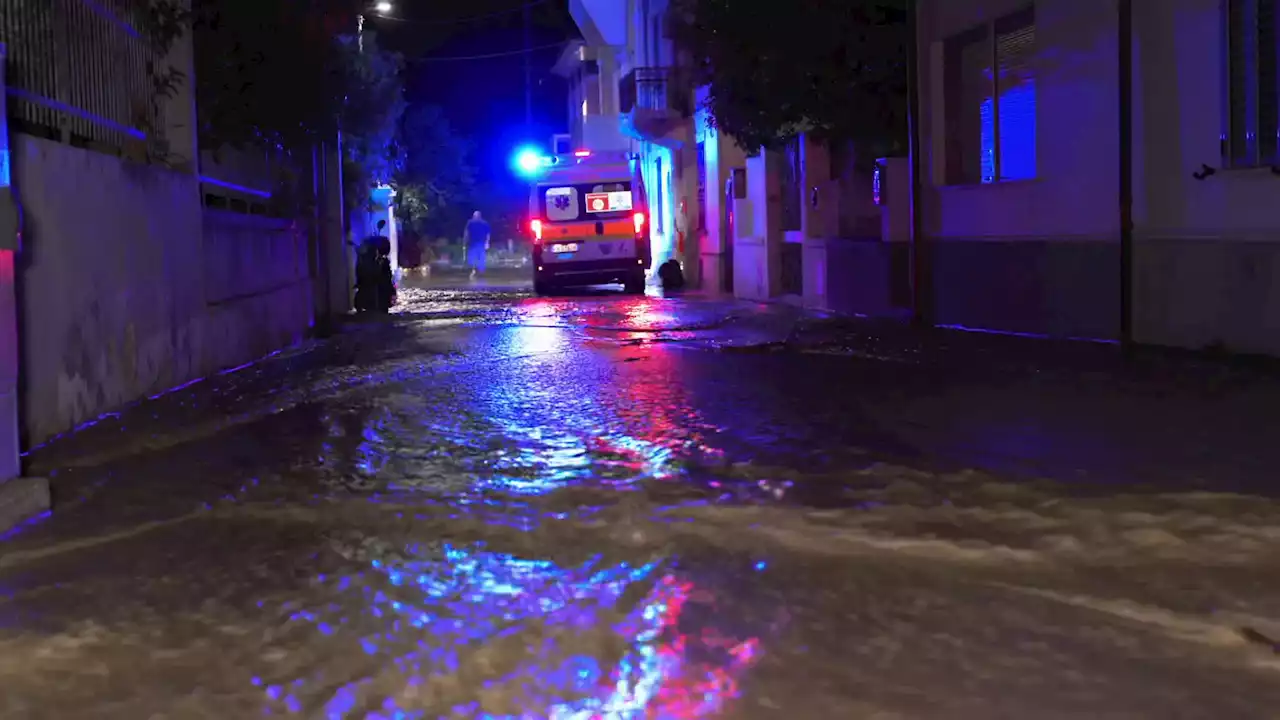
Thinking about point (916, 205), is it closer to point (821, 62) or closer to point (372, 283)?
point (821, 62)

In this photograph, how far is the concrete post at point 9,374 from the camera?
17.3 ft

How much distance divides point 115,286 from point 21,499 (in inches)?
132

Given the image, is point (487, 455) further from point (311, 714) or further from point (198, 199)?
point (198, 199)

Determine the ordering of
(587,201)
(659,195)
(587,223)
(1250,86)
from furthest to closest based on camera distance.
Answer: (659,195)
(587,201)
(587,223)
(1250,86)

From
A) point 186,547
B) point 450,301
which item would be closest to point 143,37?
point 186,547

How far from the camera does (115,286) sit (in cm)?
835

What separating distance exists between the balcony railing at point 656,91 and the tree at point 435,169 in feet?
77.4

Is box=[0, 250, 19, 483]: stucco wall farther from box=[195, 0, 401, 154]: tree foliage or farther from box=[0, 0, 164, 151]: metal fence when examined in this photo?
box=[195, 0, 401, 154]: tree foliage

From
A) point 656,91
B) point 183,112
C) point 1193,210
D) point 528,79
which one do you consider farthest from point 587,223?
point 528,79

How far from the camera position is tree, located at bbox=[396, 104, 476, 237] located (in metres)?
54.2

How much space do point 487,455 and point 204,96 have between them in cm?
635

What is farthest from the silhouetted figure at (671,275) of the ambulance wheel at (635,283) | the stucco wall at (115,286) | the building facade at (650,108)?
the stucco wall at (115,286)

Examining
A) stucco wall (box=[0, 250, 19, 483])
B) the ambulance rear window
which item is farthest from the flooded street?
the ambulance rear window

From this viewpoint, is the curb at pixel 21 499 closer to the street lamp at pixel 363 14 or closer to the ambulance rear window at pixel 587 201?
the street lamp at pixel 363 14
